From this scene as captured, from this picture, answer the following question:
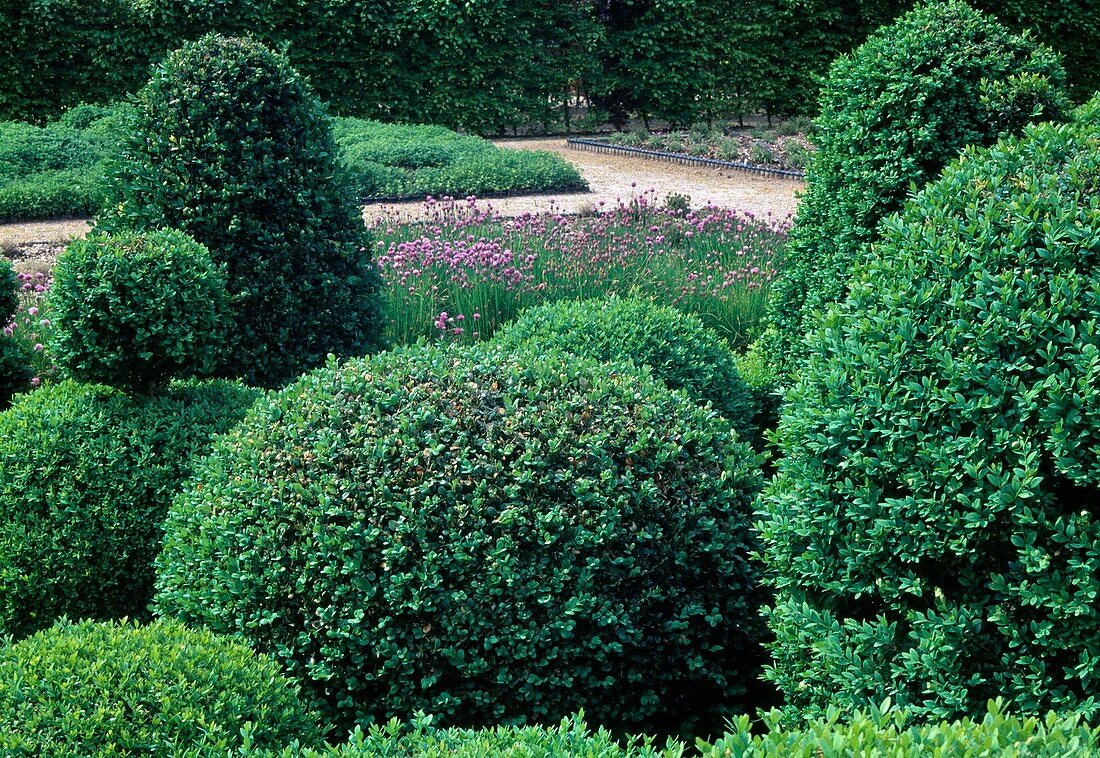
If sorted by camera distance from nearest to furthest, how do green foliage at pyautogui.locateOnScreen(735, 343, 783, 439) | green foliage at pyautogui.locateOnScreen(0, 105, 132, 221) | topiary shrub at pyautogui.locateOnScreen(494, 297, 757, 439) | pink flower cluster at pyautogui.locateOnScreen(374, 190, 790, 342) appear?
1. topiary shrub at pyautogui.locateOnScreen(494, 297, 757, 439)
2. green foliage at pyautogui.locateOnScreen(735, 343, 783, 439)
3. pink flower cluster at pyautogui.locateOnScreen(374, 190, 790, 342)
4. green foliage at pyautogui.locateOnScreen(0, 105, 132, 221)

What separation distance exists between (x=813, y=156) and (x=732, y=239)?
3.97 metres

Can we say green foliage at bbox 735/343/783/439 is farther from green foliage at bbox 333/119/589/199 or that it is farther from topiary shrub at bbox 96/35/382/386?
green foliage at bbox 333/119/589/199

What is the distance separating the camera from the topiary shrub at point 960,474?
2354 mm

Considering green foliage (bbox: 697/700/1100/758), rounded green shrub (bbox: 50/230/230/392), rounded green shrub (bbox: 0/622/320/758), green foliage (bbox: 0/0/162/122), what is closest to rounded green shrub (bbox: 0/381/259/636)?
rounded green shrub (bbox: 50/230/230/392)

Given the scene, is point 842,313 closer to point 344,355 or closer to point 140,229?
point 344,355

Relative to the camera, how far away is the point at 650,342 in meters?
4.89

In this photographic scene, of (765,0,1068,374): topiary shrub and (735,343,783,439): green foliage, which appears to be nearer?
(765,0,1068,374): topiary shrub

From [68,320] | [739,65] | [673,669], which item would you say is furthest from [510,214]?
[739,65]

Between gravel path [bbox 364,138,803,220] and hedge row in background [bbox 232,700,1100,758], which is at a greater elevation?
gravel path [bbox 364,138,803,220]

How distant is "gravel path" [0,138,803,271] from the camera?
10430 mm

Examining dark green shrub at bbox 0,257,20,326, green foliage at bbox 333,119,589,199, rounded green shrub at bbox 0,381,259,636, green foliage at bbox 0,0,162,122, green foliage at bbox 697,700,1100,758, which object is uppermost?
green foliage at bbox 0,0,162,122

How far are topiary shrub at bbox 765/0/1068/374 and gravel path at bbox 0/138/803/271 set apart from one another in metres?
5.04

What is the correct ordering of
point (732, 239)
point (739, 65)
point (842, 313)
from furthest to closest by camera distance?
point (739, 65)
point (732, 239)
point (842, 313)

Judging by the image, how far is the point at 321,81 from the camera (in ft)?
60.6
